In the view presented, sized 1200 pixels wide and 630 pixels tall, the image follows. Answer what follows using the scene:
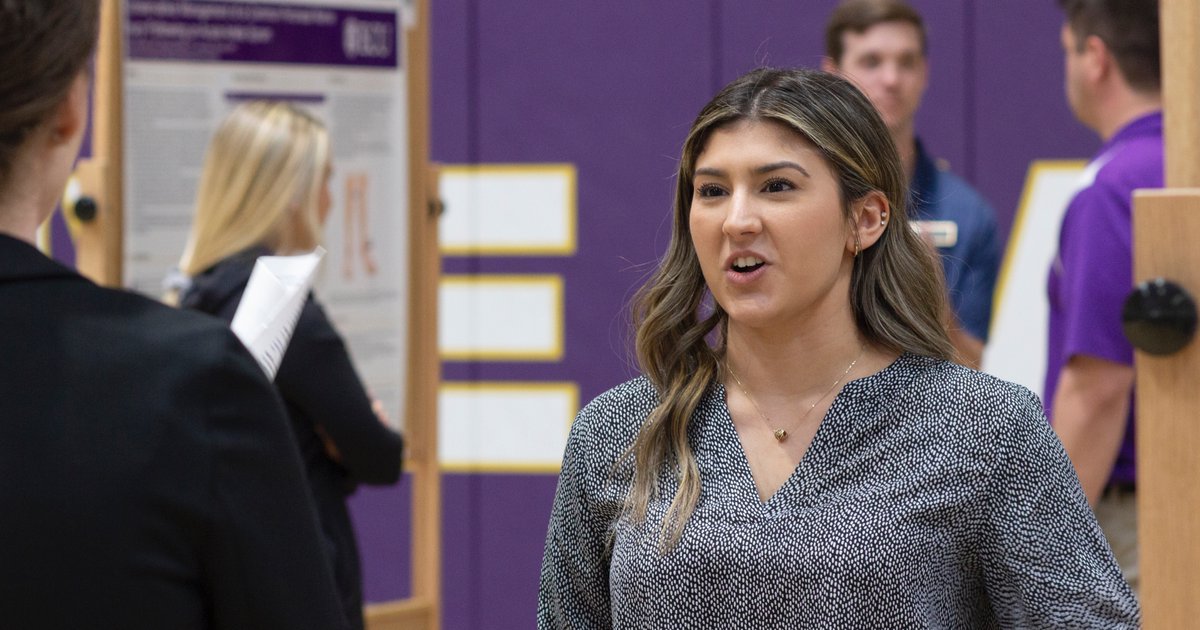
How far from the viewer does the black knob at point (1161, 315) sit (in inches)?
52.5

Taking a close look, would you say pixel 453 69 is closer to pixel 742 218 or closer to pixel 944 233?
pixel 944 233

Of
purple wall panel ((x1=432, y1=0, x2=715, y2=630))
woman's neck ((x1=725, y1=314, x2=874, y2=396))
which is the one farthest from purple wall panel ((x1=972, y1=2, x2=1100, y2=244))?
woman's neck ((x1=725, y1=314, x2=874, y2=396))

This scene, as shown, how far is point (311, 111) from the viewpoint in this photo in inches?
136

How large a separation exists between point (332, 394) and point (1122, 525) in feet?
4.88

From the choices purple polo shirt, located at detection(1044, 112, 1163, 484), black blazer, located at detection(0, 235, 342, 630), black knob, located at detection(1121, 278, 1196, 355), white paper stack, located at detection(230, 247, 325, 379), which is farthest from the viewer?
purple polo shirt, located at detection(1044, 112, 1163, 484)

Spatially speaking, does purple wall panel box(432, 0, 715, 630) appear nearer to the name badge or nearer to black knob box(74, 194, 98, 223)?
the name badge

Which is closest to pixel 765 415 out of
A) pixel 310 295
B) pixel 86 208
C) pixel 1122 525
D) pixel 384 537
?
pixel 1122 525

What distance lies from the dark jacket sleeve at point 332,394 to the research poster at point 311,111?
574mm

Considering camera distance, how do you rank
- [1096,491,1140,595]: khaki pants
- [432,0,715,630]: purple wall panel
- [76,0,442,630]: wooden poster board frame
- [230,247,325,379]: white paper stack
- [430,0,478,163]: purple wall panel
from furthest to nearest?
[430,0,478,163]: purple wall panel
[432,0,715,630]: purple wall panel
[76,0,442,630]: wooden poster board frame
[1096,491,1140,595]: khaki pants
[230,247,325,379]: white paper stack

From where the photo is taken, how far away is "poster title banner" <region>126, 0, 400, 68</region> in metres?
3.20

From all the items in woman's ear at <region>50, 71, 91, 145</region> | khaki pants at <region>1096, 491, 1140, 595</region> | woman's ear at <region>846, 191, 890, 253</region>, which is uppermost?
woman's ear at <region>50, 71, 91, 145</region>

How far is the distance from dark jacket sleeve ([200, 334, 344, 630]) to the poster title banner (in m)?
2.33

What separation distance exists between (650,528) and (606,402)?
226 millimetres

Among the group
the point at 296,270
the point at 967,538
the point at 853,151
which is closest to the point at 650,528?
the point at 967,538
